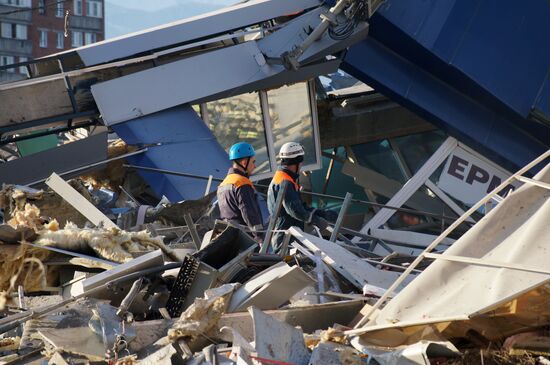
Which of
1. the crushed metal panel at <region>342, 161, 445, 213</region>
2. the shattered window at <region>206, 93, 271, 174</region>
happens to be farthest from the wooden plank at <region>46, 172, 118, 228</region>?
the crushed metal panel at <region>342, 161, 445, 213</region>

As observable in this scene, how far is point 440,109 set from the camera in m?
16.0

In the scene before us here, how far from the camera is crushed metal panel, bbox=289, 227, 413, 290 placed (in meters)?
8.44

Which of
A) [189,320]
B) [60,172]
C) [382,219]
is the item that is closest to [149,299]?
[189,320]

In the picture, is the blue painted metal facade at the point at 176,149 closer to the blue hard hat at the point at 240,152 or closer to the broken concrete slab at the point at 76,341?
the blue hard hat at the point at 240,152

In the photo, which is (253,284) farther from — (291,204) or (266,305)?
(291,204)

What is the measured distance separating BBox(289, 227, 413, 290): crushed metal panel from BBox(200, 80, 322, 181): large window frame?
6623 millimetres

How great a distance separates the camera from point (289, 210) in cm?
1030

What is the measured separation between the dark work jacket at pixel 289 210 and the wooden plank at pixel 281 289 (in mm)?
2416

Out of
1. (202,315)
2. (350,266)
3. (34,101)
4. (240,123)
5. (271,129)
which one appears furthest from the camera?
(271,129)

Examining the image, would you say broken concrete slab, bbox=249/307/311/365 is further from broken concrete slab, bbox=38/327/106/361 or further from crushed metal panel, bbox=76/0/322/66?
crushed metal panel, bbox=76/0/322/66

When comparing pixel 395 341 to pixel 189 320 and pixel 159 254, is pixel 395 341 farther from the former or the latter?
pixel 159 254

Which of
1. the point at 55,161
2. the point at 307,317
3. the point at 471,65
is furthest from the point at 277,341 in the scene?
the point at 471,65

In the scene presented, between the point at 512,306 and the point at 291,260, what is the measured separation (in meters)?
2.79

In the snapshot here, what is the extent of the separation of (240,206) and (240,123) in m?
5.64
